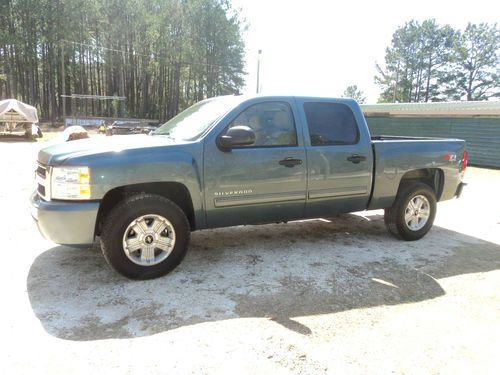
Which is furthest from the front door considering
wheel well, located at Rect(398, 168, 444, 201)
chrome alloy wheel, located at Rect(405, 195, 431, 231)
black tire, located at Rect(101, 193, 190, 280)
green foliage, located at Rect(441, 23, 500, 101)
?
green foliage, located at Rect(441, 23, 500, 101)

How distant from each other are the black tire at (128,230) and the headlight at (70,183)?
1.12 ft

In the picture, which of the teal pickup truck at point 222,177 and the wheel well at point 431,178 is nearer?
the teal pickup truck at point 222,177

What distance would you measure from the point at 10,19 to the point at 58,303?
147 ft

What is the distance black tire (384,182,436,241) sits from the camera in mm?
5438

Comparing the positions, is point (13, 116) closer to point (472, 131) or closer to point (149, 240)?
point (149, 240)

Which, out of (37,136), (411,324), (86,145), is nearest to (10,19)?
(37,136)

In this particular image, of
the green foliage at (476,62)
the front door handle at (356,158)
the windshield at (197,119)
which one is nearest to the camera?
the windshield at (197,119)

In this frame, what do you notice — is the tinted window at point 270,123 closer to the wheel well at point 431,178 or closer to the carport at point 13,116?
the wheel well at point 431,178

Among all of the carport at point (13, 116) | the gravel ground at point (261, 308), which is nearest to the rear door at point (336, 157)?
the gravel ground at point (261, 308)

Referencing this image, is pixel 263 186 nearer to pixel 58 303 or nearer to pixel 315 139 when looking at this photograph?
pixel 315 139

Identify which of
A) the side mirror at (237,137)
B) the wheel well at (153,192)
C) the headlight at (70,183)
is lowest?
the wheel well at (153,192)

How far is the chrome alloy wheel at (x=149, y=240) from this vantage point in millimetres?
3912

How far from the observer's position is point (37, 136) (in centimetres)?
2572

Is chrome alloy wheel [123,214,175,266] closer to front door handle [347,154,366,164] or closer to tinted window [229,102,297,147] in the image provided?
tinted window [229,102,297,147]
